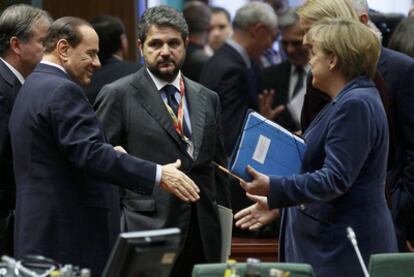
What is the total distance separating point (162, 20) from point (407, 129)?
1.34 m

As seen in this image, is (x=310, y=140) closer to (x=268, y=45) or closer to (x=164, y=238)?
(x=164, y=238)

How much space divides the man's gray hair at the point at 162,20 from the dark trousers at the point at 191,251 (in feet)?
2.96

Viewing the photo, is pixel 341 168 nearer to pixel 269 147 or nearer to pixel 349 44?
pixel 269 147

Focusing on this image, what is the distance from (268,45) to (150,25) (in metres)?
3.81

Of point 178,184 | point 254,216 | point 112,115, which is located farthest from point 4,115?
point 254,216

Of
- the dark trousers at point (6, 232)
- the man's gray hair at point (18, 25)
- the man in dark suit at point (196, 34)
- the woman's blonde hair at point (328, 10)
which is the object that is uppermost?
the woman's blonde hair at point (328, 10)

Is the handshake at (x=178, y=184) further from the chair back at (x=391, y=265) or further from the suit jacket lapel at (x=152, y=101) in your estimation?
the chair back at (x=391, y=265)

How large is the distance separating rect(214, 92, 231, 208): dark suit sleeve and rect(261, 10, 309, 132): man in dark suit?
288 centimetres

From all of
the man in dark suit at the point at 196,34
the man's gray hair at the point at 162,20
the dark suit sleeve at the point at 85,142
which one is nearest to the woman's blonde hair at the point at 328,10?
the man's gray hair at the point at 162,20

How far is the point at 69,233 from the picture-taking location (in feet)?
20.2

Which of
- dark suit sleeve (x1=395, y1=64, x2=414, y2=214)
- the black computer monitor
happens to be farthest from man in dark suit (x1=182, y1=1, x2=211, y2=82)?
the black computer monitor

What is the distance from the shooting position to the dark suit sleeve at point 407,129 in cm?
681

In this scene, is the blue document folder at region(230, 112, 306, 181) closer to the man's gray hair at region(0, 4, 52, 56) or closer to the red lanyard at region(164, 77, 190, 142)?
the red lanyard at region(164, 77, 190, 142)

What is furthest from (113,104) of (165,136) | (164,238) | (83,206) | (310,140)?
(164,238)
